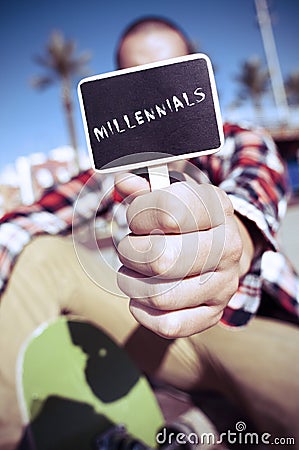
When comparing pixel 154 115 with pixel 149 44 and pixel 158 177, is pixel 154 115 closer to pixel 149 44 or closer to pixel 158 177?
pixel 158 177

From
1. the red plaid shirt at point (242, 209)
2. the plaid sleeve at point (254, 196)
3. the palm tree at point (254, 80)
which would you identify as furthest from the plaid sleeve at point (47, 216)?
the palm tree at point (254, 80)

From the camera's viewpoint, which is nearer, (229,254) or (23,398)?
(229,254)

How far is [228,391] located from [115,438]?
152 millimetres

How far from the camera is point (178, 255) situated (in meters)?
0.17

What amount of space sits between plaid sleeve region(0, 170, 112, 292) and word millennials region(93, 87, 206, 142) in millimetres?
109

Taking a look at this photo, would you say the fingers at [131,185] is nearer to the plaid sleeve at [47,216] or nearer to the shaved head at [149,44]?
the plaid sleeve at [47,216]

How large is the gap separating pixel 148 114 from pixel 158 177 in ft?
0.11

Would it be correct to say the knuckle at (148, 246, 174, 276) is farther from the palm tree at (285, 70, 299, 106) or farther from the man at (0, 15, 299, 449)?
the palm tree at (285, 70, 299, 106)

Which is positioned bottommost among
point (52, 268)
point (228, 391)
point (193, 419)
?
point (193, 419)

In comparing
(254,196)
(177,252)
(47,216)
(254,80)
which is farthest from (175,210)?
(254,80)

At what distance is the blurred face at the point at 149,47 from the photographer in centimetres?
43

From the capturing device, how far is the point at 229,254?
0.62 ft

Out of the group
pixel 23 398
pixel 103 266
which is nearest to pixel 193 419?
pixel 23 398

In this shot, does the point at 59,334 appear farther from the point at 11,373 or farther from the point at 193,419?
the point at 193,419
